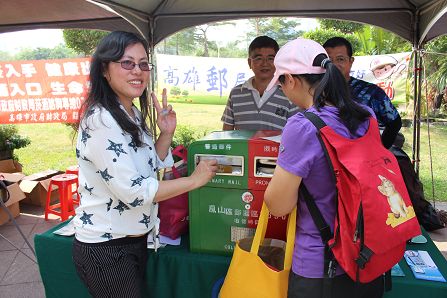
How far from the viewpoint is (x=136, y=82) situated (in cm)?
122

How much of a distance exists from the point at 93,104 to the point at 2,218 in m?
3.45

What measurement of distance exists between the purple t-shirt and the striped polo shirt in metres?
1.37

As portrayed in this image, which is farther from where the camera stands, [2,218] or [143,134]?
[2,218]

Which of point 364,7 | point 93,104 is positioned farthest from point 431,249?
point 364,7

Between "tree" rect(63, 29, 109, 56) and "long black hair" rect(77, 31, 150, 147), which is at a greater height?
"tree" rect(63, 29, 109, 56)

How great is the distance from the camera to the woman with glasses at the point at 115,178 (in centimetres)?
110

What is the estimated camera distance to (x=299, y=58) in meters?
1.03

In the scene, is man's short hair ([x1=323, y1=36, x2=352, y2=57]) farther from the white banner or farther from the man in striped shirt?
the white banner

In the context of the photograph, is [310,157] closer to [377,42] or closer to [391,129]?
[391,129]

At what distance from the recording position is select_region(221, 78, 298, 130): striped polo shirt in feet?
7.89

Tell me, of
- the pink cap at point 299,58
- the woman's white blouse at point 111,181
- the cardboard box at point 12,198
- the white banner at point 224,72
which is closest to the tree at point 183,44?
the white banner at point 224,72

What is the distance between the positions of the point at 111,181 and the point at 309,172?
0.58 meters

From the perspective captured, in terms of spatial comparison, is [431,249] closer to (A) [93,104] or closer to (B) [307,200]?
(B) [307,200]

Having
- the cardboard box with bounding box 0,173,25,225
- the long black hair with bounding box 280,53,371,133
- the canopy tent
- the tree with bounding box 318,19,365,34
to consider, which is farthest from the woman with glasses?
the tree with bounding box 318,19,365,34
